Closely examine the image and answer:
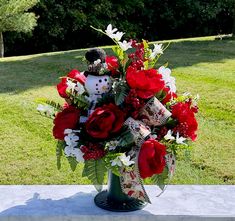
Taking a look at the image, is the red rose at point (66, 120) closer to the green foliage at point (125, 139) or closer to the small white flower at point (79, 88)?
the small white flower at point (79, 88)

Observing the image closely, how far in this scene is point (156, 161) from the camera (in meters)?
2.95

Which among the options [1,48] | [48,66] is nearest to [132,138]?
[48,66]

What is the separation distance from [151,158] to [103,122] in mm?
310

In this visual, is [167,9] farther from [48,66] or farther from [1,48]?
[48,66]

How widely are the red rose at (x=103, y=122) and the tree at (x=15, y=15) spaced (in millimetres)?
11979

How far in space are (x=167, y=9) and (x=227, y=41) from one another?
7477mm

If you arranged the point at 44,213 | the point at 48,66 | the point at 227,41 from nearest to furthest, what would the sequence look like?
the point at 44,213
the point at 48,66
the point at 227,41

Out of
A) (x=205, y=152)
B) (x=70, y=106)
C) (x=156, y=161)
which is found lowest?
(x=205, y=152)

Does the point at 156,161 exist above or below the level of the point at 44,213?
above

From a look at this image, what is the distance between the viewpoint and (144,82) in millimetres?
2994

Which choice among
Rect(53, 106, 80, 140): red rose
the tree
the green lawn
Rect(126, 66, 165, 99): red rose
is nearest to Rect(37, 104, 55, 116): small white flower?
Rect(53, 106, 80, 140): red rose

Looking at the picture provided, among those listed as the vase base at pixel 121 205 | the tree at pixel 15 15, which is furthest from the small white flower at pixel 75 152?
the tree at pixel 15 15

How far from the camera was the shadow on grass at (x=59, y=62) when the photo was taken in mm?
8648

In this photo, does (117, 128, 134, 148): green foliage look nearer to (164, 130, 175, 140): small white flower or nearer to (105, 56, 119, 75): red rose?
(164, 130, 175, 140): small white flower
